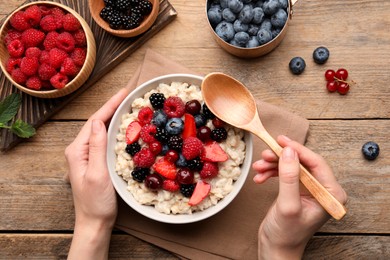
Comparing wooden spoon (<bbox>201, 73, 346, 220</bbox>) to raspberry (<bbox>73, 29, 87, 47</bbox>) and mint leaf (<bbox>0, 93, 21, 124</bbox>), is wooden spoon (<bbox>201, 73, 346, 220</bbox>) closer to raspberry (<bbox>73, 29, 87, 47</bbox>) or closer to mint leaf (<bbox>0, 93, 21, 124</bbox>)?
raspberry (<bbox>73, 29, 87, 47</bbox>)

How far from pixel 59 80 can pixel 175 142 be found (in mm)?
509

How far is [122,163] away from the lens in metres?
1.65

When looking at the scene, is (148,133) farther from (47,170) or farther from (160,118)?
(47,170)

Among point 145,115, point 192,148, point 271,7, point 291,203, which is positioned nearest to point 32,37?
point 145,115

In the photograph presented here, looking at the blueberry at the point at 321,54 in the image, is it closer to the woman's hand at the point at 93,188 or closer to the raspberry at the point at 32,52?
the woman's hand at the point at 93,188

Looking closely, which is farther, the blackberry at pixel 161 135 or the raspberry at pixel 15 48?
the raspberry at pixel 15 48

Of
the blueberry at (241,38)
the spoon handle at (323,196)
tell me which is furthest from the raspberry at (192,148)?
the blueberry at (241,38)

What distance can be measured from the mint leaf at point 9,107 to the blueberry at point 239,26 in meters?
0.84

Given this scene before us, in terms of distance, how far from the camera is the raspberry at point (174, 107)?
162 cm

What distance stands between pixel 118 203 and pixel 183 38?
66 centimetres

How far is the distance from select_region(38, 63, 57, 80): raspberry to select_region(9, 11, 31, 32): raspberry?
0.52 ft

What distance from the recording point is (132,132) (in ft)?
5.38

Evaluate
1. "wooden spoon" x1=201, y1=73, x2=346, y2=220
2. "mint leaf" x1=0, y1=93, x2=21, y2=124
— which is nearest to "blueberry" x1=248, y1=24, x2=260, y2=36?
"wooden spoon" x1=201, y1=73, x2=346, y2=220

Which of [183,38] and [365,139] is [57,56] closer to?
[183,38]
